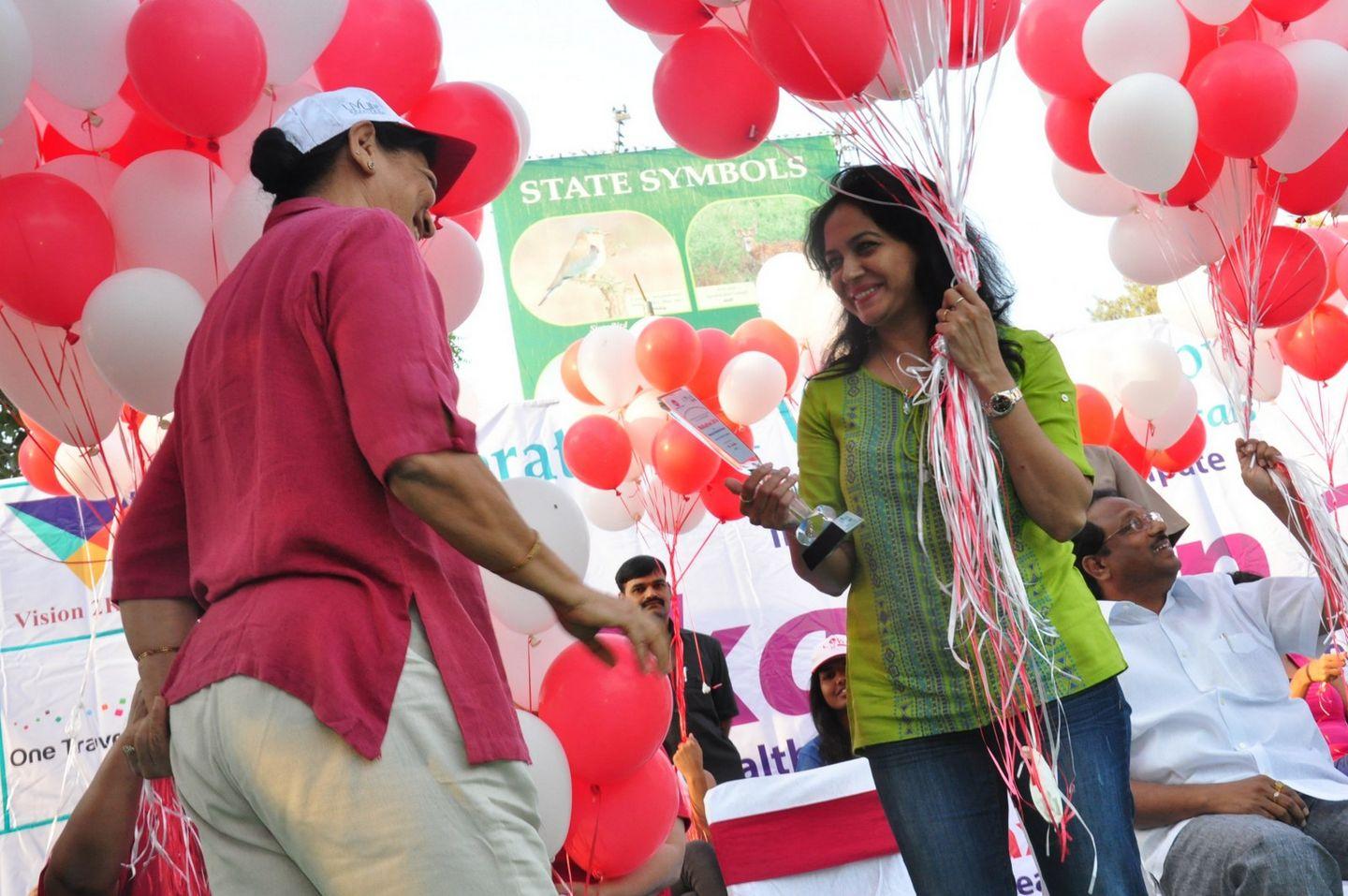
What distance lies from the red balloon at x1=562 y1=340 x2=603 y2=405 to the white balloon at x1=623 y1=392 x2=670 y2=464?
250mm

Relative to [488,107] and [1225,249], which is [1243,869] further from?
[488,107]

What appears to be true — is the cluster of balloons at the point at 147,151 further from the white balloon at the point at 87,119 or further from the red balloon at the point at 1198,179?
the red balloon at the point at 1198,179

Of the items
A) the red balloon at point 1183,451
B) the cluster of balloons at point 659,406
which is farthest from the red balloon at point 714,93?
the red balloon at point 1183,451

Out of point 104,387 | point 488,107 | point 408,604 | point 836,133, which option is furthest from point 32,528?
point 408,604

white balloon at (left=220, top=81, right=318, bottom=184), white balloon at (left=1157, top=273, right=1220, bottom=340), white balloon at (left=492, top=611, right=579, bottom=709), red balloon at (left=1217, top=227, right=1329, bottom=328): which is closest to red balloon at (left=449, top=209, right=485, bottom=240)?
white balloon at (left=220, top=81, right=318, bottom=184)

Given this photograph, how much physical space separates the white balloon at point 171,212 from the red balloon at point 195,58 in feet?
0.48

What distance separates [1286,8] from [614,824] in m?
2.83

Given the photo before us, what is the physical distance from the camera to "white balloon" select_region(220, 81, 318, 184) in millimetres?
2652

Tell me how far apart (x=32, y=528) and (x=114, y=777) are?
381cm

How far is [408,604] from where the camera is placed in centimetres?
127

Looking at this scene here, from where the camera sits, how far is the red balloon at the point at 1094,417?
16.5ft

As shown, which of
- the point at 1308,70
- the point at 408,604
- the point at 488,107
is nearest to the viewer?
the point at 408,604

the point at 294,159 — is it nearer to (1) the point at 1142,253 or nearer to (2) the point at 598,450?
(1) the point at 1142,253

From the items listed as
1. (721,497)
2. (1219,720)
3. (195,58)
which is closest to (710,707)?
(721,497)
